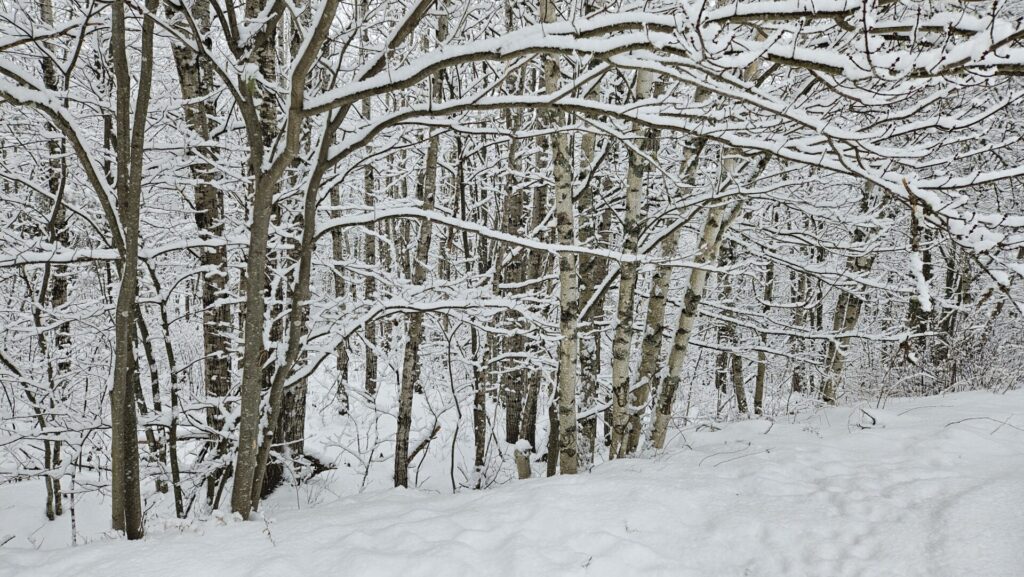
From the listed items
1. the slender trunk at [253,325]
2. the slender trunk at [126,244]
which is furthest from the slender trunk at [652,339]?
the slender trunk at [126,244]

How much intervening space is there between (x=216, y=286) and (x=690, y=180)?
4.69 metres

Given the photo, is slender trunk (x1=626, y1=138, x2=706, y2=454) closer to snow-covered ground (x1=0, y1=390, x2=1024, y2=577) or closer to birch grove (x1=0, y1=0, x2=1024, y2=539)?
birch grove (x1=0, y1=0, x2=1024, y2=539)

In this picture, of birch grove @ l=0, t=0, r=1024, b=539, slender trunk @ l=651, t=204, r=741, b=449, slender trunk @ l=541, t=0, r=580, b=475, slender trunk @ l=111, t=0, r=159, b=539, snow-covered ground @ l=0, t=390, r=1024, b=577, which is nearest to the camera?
birch grove @ l=0, t=0, r=1024, b=539

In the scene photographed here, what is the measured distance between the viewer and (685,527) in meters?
2.73

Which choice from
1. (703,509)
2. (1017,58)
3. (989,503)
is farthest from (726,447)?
(1017,58)

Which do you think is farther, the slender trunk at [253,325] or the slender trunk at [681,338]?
the slender trunk at [681,338]

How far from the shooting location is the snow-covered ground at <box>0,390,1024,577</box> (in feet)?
7.63

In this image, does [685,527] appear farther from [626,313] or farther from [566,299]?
[626,313]

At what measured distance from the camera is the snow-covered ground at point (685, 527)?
7.63 feet

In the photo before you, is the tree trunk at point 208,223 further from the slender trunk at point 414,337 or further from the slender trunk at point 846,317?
the slender trunk at point 846,317

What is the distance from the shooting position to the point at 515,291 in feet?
28.1

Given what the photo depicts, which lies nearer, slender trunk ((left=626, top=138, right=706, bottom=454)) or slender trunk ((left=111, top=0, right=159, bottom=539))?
slender trunk ((left=111, top=0, right=159, bottom=539))

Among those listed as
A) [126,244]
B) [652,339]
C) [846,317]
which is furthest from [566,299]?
[846,317]

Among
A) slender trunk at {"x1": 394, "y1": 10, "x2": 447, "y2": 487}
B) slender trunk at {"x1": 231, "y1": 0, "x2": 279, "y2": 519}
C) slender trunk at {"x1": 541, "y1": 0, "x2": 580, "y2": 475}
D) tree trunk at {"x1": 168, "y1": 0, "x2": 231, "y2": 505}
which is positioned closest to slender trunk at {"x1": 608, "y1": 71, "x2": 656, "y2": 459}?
slender trunk at {"x1": 541, "y1": 0, "x2": 580, "y2": 475}
